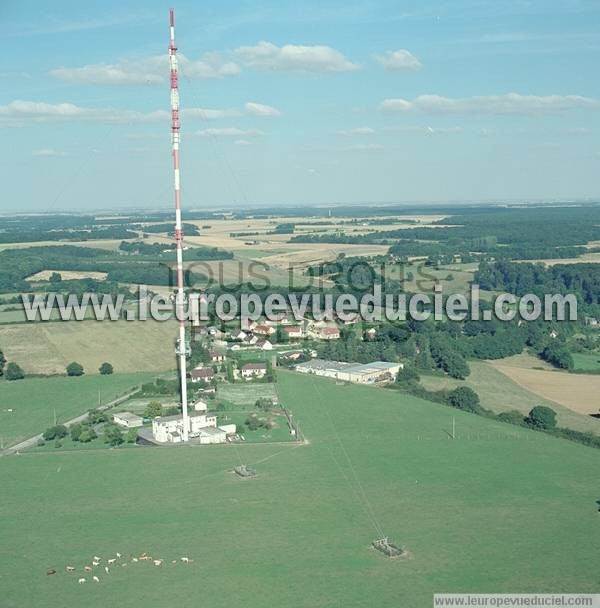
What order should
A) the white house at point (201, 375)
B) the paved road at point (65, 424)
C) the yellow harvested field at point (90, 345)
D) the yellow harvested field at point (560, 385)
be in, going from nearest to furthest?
the paved road at point (65, 424)
the yellow harvested field at point (560, 385)
the white house at point (201, 375)
the yellow harvested field at point (90, 345)

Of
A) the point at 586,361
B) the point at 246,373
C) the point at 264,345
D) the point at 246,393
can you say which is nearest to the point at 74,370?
the point at 246,373

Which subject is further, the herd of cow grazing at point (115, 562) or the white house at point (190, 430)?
the white house at point (190, 430)

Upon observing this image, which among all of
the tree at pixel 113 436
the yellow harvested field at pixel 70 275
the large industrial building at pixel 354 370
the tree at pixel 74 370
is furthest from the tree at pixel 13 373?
the yellow harvested field at pixel 70 275

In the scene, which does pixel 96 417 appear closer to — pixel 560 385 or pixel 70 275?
pixel 560 385

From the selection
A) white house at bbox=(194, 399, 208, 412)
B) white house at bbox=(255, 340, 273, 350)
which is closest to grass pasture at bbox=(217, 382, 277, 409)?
white house at bbox=(194, 399, 208, 412)

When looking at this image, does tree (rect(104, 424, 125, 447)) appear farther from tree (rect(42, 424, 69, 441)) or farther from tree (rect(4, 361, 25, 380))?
tree (rect(4, 361, 25, 380))

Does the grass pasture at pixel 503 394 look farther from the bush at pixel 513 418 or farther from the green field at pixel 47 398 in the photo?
the green field at pixel 47 398

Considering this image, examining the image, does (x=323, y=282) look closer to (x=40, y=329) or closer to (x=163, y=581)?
(x=40, y=329)
